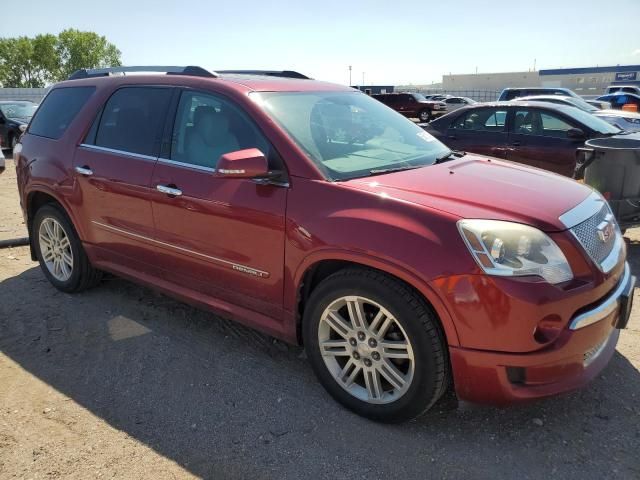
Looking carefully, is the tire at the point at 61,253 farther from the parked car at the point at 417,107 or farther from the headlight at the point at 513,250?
the parked car at the point at 417,107

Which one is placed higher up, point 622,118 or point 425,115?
point 622,118

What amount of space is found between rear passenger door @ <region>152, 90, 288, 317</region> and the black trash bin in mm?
4049

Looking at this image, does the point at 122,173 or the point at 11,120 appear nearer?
the point at 122,173

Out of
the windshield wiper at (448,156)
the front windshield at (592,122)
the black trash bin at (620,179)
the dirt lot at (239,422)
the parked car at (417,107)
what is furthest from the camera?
the parked car at (417,107)

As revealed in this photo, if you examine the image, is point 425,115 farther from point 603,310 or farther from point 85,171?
point 603,310

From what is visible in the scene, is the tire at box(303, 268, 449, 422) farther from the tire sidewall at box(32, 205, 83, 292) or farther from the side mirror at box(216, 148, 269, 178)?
the tire sidewall at box(32, 205, 83, 292)

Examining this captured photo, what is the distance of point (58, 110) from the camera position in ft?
15.0

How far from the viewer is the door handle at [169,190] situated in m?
3.41

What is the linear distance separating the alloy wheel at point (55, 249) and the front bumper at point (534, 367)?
3.48 meters

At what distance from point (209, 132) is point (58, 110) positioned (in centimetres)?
195

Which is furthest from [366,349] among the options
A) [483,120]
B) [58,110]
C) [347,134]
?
[483,120]

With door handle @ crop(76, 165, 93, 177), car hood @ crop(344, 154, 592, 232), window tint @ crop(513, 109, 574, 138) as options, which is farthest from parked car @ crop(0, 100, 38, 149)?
car hood @ crop(344, 154, 592, 232)

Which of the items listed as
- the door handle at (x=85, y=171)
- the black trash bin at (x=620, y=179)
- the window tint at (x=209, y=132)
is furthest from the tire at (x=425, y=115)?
the window tint at (x=209, y=132)

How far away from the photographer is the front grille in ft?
8.45
